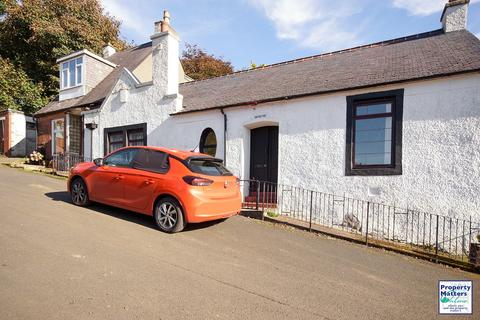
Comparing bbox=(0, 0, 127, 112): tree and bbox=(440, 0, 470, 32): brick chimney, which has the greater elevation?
bbox=(0, 0, 127, 112): tree

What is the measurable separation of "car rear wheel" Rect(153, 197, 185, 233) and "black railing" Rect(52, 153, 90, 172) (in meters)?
9.54

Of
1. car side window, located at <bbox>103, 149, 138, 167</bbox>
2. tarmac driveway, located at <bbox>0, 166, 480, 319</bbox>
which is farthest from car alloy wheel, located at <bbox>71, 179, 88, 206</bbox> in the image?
car side window, located at <bbox>103, 149, 138, 167</bbox>

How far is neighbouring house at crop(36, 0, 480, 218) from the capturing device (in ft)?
23.5

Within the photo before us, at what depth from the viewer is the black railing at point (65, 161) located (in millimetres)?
13531

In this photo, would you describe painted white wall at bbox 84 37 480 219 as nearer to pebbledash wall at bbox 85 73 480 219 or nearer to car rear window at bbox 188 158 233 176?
pebbledash wall at bbox 85 73 480 219

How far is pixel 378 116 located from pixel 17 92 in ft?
78.8

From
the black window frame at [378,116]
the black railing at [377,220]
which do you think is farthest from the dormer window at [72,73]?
the black window frame at [378,116]

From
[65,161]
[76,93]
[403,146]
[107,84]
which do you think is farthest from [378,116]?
[76,93]

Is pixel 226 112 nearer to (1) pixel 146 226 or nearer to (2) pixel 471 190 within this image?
(1) pixel 146 226

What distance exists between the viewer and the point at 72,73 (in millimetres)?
16797

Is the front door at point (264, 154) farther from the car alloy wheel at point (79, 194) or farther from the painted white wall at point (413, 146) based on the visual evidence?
the car alloy wheel at point (79, 194)

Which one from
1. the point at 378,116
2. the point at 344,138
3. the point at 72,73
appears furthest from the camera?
the point at 72,73

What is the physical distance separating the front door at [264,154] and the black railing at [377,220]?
2.25 feet
